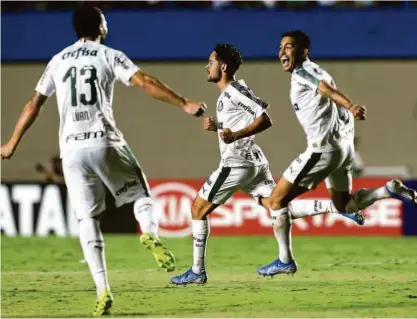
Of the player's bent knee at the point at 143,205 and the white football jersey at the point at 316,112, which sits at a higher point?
the white football jersey at the point at 316,112

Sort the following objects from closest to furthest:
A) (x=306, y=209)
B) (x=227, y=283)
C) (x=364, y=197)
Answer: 1. (x=364, y=197)
2. (x=227, y=283)
3. (x=306, y=209)

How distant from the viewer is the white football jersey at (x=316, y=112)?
8922 millimetres

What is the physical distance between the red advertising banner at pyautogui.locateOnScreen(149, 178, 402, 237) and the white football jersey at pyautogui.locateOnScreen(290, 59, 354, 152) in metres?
8.16

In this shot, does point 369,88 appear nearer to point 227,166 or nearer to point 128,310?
point 227,166

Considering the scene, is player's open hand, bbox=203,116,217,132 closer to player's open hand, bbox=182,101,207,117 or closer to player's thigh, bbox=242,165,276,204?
player's thigh, bbox=242,165,276,204

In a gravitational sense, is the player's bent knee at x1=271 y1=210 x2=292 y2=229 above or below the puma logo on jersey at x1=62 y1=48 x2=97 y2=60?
below

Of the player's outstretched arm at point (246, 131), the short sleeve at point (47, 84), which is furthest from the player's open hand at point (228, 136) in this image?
the short sleeve at point (47, 84)

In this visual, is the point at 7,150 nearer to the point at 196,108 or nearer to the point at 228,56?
the point at 196,108

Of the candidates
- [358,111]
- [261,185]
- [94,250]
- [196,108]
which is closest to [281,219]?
[261,185]

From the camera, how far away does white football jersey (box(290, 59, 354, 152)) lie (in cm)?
892

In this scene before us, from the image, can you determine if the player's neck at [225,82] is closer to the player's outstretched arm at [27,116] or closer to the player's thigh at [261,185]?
the player's thigh at [261,185]

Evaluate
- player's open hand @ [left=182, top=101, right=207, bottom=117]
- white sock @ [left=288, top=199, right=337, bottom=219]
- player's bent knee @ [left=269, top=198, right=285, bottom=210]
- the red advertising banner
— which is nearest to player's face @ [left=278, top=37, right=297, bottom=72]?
player's bent knee @ [left=269, top=198, right=285, bottom=210]

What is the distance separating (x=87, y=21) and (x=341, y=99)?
2144 mm

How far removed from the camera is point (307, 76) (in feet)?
29.1
